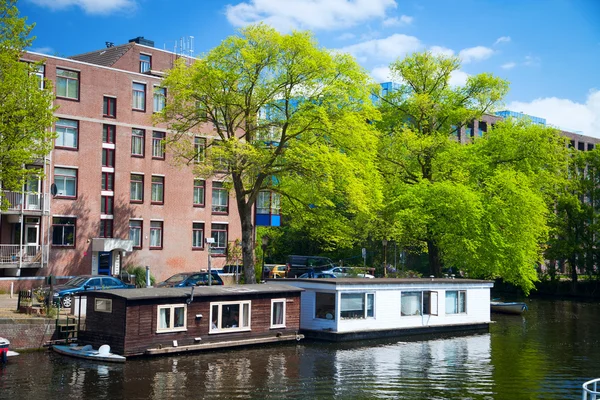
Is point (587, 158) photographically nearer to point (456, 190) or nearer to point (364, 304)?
point (456, 190)

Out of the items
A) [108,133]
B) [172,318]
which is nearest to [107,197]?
[108,133]

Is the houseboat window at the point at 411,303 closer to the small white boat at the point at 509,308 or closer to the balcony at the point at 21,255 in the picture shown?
the small white boat at the point at 509,308

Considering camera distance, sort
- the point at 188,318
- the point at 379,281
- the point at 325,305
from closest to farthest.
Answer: the point at 188,318 < the point at 325,305 < the point at 379,281

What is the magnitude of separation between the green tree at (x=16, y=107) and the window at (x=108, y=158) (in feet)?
50.8

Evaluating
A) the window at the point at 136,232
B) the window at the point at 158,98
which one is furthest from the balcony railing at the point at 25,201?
the window at the point at 158,98

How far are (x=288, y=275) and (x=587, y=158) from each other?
34.9 metres

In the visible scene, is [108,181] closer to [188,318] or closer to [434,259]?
[188,318]

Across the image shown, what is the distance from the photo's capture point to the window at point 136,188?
50781 mm

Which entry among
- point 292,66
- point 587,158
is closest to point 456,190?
point 292,66

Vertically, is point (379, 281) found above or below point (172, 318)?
above

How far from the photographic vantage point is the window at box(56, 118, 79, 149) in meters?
47.0

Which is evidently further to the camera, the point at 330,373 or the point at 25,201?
the point at 25,201

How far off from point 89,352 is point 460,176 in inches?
1162

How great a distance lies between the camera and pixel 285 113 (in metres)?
42.2
